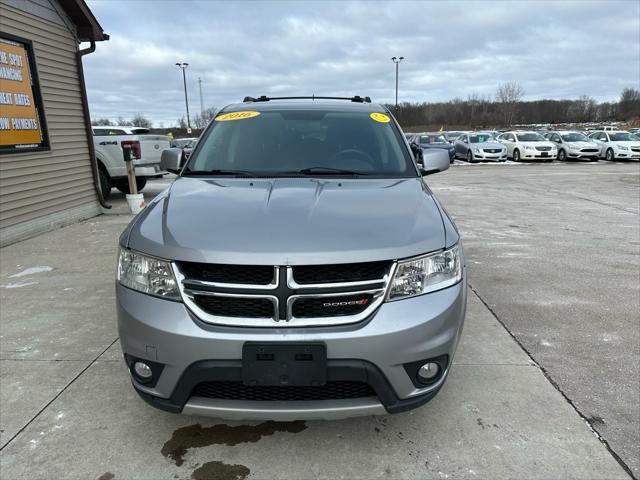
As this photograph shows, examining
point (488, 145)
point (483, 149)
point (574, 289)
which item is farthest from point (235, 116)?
point (488, 145)

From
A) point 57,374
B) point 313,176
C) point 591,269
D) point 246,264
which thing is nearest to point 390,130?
point 313,176

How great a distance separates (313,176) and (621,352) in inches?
Answer: 98.2

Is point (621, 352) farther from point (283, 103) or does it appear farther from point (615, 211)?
point (615, 211)

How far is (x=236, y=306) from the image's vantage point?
2.03 meters

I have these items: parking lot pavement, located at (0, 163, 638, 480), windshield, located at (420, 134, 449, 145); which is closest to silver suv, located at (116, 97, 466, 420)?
parking lot pavement, located at (0, 163, 638, 480)

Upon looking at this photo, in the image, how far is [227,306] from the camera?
203cm

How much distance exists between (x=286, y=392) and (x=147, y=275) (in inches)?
33.1

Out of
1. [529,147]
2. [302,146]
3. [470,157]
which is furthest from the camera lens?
[470,157]

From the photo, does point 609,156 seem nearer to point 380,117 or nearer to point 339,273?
point 380,117

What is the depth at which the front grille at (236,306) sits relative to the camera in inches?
79.0

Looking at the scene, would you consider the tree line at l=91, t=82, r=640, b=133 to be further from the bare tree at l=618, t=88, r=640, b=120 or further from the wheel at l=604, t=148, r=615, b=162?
the wheel at l=604, t=148, r=615, b=162

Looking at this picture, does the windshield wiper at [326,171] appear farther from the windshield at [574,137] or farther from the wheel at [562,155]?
the windshield at [574,137]

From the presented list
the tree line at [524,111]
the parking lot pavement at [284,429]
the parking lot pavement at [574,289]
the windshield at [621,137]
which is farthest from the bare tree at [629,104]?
the parking lot pavement at [284,429]

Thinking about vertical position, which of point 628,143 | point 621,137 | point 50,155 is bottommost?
point 628,143
